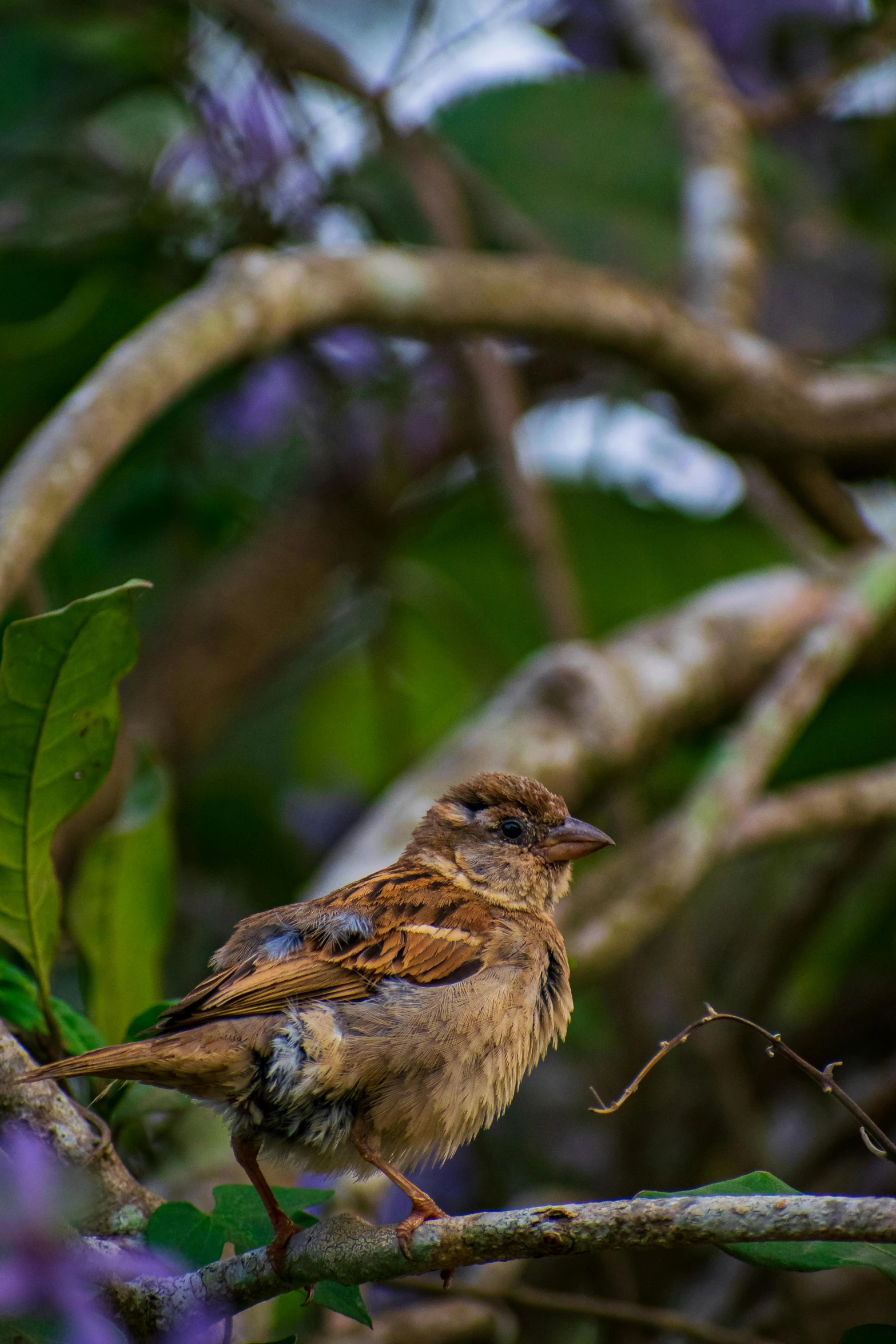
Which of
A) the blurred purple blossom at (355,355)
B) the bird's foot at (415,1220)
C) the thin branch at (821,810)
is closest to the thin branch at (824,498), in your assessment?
the thin branch at (821,810)

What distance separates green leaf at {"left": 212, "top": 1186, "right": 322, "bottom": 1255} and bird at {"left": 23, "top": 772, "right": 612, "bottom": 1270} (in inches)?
1.3

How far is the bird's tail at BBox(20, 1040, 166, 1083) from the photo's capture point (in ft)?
4.11

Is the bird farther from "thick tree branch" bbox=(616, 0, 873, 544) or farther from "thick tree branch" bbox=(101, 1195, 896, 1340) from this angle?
"thick tree branch" bbox=(616, 0, 873, 544)

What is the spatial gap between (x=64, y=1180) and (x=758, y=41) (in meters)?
5.23

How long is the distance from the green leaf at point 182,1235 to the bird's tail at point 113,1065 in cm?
13

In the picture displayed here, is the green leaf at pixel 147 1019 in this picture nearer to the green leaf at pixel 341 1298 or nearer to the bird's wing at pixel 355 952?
the bird's wing at pixel 355 952

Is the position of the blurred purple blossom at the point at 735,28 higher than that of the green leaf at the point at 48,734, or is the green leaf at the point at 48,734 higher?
the green leaf at the point at 48,734

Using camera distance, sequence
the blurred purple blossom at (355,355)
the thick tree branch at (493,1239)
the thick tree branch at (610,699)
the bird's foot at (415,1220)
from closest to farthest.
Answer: the thick tree branch at (493,1239) → the bird's foot at (415,1220) → the thick tree branch at (610,699) → the blurred purple blossom at (355,355)

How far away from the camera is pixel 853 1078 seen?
172 inches

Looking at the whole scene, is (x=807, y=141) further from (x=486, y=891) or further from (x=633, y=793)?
(x=486, y=891)

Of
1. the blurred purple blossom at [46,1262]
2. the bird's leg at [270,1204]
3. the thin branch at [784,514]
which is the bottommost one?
the thin branch at [784,514]

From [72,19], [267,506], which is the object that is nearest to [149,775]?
[267,506]

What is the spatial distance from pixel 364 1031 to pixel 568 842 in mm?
525

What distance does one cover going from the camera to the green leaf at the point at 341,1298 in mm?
1314
